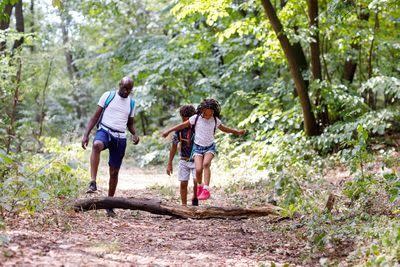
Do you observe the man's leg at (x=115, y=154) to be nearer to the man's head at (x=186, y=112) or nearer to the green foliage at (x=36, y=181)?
the green foliage at (x=36, y=181)

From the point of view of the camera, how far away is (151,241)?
18.9 feet

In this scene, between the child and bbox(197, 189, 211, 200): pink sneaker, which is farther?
bbox(197, 189, 211, 200): pink sneaker

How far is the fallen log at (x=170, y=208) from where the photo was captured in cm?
702

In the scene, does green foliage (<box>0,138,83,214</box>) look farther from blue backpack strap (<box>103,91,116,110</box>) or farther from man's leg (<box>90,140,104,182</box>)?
blue backpack strap (<box>103,91,116,110</box>)

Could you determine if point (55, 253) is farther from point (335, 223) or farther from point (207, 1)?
point (207, 1)

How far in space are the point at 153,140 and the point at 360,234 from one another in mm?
14339

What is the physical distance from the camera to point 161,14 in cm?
2100

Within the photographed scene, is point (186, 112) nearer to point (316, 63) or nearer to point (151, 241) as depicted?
point (151, 241)

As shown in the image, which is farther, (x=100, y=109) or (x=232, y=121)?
(x=232, y=121)

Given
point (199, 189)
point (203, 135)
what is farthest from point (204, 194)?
point (203, 135)

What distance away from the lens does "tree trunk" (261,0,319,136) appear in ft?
35.5

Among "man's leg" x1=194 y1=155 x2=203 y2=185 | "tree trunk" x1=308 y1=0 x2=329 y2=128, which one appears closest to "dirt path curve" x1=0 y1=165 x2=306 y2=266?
"man's leg" x1=194 y1=155 x2=203 y2=185

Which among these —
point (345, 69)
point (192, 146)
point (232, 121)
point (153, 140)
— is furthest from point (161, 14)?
point (192, 146)

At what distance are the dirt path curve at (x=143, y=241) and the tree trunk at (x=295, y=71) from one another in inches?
196
